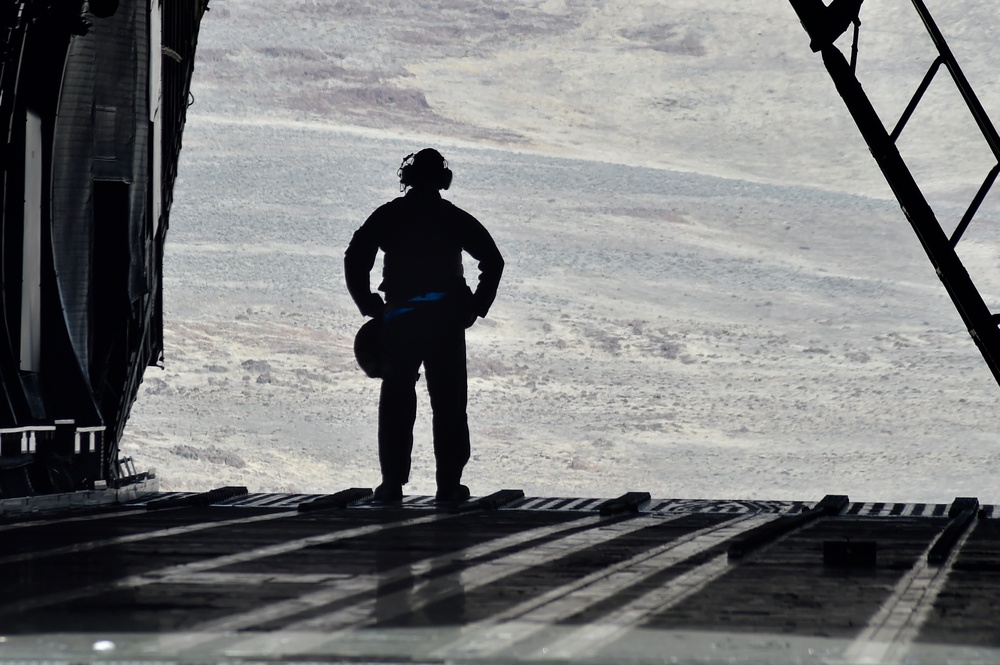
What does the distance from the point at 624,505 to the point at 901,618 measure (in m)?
4.73

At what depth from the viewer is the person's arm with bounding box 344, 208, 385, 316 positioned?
10406 mm

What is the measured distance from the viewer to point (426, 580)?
5.48 m

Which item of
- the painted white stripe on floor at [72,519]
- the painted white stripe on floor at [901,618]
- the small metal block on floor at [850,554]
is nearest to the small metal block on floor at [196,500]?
the painted white stripe on floor at [72,519]

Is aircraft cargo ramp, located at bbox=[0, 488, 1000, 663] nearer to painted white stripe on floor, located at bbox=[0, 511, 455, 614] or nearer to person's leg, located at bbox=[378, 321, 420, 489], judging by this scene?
painted white stripe on floor, located at bbox=[0, 511, 455, 614]

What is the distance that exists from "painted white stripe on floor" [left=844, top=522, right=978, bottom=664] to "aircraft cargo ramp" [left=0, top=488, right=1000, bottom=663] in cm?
1

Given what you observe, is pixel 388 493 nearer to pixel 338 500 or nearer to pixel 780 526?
pixel 338 500

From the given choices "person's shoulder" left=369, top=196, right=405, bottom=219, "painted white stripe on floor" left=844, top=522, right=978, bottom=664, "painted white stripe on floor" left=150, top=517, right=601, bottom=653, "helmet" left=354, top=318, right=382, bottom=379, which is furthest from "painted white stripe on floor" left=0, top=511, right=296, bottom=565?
"painted white stripe on floor" left=844, top=522, right=978, bottom=664

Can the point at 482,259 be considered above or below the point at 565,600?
above

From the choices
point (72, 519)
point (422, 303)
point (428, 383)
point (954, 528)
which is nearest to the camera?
point (954, 528)

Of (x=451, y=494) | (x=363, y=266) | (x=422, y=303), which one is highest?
(x=363, y=266)

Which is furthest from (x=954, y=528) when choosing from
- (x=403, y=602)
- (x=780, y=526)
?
(x=403, y=602)

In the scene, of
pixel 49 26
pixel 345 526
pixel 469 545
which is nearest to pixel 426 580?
pixel 469 545

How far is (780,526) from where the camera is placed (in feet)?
25.3

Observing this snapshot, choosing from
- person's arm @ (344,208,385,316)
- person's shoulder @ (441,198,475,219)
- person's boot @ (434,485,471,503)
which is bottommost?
person's boot @ (434,485,471,503)
